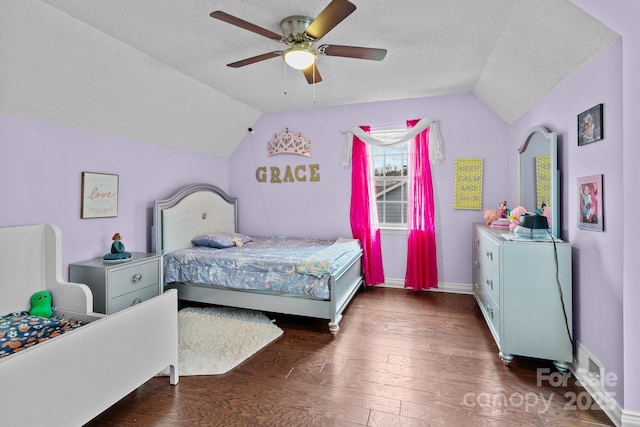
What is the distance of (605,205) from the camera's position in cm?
180

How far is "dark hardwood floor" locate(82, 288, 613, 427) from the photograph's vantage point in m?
1.73

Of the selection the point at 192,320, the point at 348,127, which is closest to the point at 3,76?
the point at 192,320

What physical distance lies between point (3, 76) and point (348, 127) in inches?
133

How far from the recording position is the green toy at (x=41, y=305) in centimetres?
214

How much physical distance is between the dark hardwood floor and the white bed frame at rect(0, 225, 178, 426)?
0.28 metres

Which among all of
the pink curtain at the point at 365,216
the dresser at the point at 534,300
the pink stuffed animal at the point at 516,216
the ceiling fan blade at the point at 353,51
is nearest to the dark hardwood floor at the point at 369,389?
the dresser at the point at 534,300

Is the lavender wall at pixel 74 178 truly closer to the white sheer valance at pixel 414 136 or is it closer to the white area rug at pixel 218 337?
the white area rug at pixel 218 337

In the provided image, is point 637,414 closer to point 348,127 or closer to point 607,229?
point 607,229

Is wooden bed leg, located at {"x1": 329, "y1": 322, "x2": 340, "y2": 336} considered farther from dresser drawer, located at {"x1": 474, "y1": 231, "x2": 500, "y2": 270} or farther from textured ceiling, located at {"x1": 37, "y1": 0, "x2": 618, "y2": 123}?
textured ceiling, located at {"x1": 37, "y1": 0, "x2": 618, "y2": 123}

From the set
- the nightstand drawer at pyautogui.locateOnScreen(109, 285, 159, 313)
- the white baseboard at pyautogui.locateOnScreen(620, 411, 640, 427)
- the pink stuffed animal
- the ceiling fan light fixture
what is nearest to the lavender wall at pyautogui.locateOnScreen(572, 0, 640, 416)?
the white baseboard at pyautogui.locateOnScreen(620, 411, 640, 427)

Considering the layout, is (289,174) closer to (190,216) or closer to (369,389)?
(190,216)

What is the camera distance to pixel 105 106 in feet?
9.07

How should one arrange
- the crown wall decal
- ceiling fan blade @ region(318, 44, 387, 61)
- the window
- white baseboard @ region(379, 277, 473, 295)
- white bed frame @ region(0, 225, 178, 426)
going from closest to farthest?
white bed frame @ region(0, 225, 178, 426)
ceiling fan blade @ region(318, 44, 387, 61)
white baseboard @ region(379, 277, 473, 295)
the window
the crown wall decal

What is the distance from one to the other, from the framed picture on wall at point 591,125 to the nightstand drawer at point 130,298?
372 centimetres
